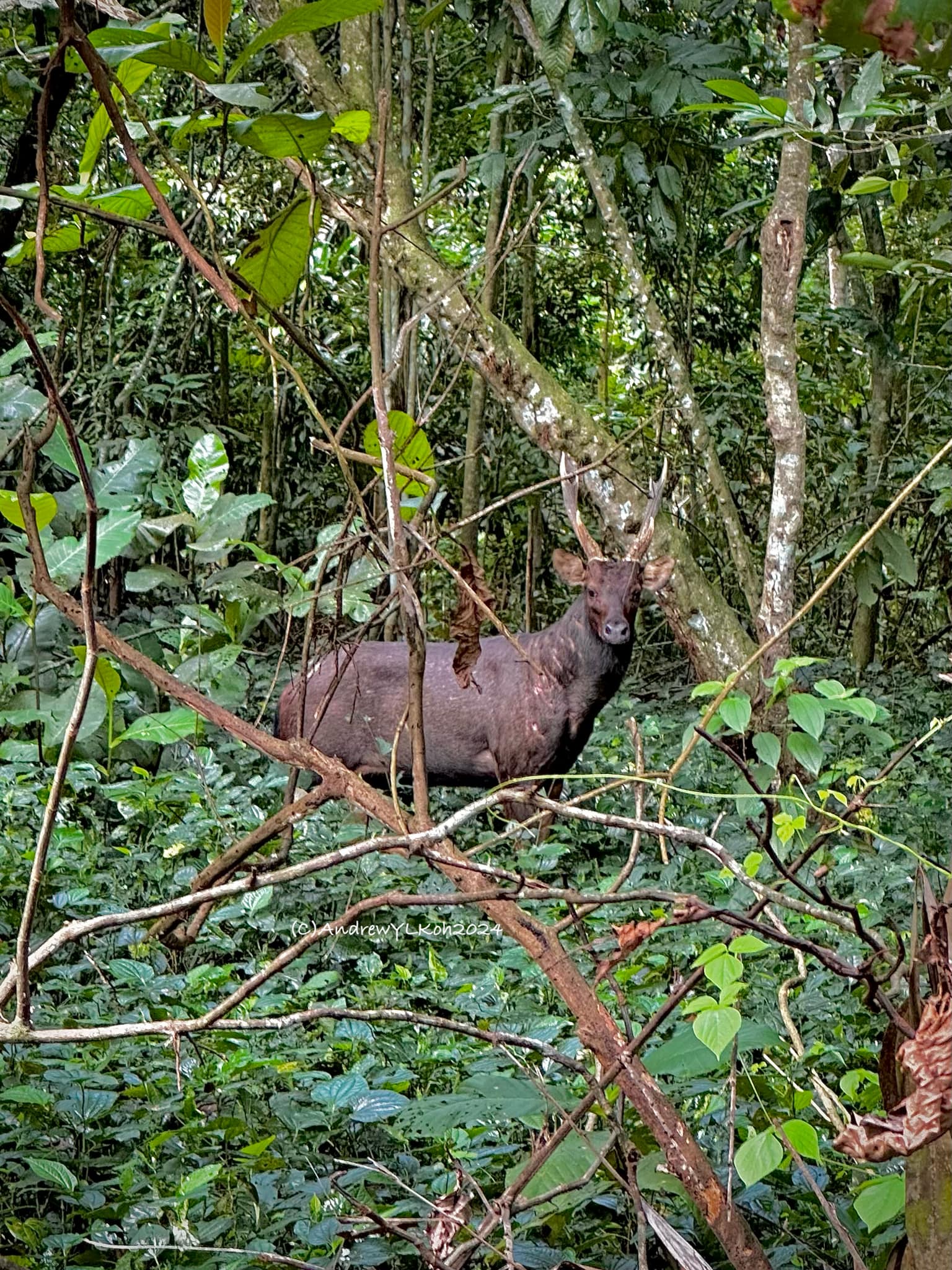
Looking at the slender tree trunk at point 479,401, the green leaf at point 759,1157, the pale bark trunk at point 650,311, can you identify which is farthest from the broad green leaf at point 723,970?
A: the slender tree trunk at point 479,401

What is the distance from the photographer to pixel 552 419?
18.3 ft

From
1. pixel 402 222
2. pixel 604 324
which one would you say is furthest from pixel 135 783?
pixel 604 324

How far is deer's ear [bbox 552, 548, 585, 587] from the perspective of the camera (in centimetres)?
518

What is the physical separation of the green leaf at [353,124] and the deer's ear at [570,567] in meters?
3.71

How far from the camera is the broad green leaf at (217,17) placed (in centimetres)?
132

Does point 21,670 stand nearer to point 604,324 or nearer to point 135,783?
point 135,783

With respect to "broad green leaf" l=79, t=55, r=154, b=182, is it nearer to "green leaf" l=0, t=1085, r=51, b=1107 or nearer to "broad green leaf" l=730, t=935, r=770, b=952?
"broad green leaf" l=730, t=935, r=770, b=952

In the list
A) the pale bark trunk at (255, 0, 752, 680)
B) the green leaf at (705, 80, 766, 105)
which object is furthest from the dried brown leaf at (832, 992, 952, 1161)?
→ the pale bark trunk at (255, 0, 752, 680)

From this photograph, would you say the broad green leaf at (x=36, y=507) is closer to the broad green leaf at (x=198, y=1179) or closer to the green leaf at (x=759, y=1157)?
the broad green leaf at (x=198, y=1179)

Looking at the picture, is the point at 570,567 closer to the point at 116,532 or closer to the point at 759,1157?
the point at 116,532

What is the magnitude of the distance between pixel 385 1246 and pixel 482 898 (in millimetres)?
833

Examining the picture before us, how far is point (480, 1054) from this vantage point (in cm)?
274

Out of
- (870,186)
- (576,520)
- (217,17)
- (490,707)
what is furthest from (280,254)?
(490,707)

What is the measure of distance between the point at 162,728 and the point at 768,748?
2.13 metres
